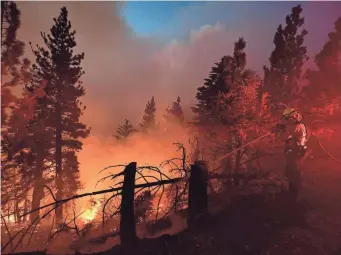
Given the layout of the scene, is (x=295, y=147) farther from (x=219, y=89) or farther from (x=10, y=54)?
(x=10, y=54)

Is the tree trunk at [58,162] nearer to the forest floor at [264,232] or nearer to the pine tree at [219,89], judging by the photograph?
the pine tree at [219,89]

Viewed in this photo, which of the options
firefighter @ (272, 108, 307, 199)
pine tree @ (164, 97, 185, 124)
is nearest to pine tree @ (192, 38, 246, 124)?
firefighter @ (272, 108, 307, 199)

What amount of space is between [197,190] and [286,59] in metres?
32.2

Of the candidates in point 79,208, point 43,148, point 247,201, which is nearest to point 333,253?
point 247,201

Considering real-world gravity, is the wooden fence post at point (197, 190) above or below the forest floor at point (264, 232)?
above

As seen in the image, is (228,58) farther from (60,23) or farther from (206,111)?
(60,23)

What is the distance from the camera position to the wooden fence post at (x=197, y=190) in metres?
10.8

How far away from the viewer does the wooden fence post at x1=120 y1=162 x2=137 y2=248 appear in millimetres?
9148

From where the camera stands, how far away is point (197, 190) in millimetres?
10773

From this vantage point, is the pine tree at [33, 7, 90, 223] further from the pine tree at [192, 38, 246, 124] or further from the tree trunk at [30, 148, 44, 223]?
the pine tree at [192, 38, 246, 124]

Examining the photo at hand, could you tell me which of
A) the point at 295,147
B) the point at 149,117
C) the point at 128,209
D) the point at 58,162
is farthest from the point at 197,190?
the point at 149,117

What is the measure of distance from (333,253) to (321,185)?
28.7 feet

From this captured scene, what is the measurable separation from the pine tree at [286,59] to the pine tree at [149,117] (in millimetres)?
31450

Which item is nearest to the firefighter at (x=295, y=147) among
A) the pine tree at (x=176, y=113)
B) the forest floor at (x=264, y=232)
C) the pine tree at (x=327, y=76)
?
the forest floor at (x=264, y=232)
